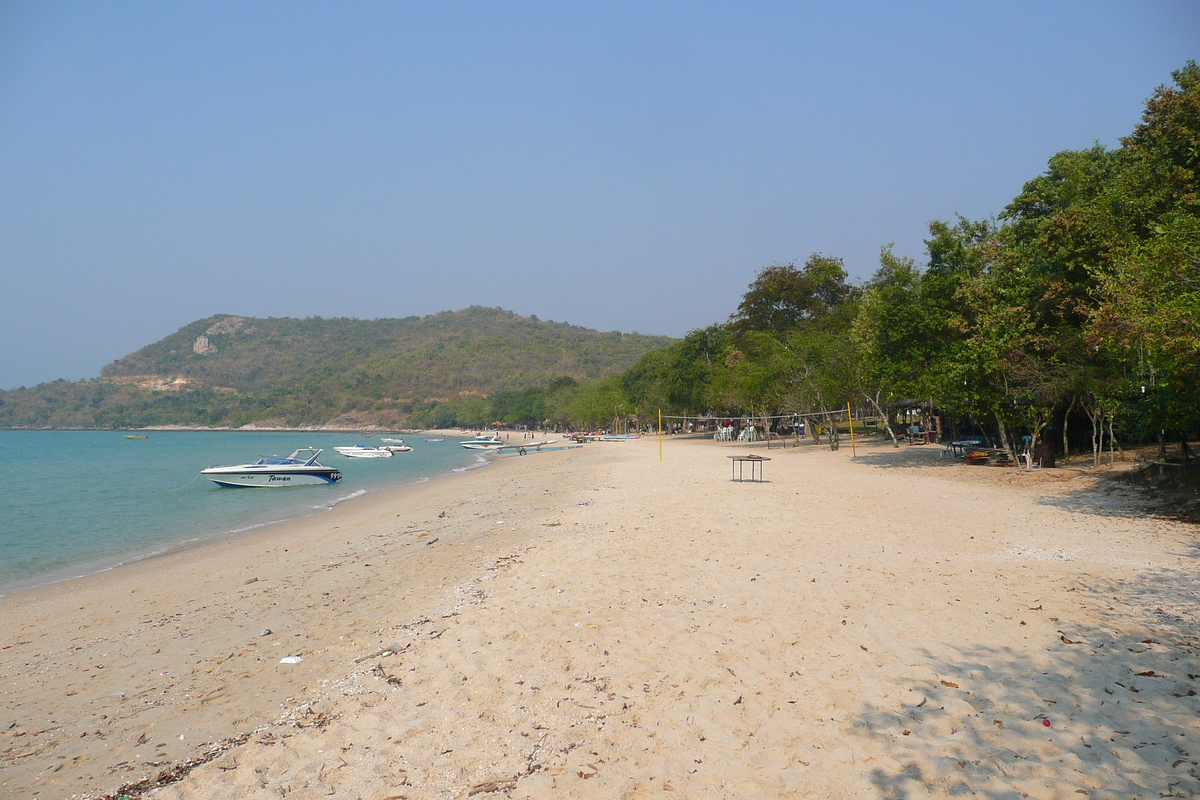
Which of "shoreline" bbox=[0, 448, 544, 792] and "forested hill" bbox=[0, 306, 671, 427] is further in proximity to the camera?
"forested hill" bbox=[0, 306, 671, 427]

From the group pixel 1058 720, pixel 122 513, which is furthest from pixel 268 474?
pixel 1058 720

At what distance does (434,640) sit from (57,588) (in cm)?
953

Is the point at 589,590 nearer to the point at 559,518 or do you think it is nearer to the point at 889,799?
the point at 889,799

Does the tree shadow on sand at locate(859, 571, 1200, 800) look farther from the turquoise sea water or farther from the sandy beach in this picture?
the turquoise sea water

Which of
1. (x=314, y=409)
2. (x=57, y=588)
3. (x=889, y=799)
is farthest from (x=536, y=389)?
(x=889, y=799)

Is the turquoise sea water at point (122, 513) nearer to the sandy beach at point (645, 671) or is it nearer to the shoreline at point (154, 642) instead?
the shoreline at point (154, 642)

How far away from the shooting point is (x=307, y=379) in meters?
170

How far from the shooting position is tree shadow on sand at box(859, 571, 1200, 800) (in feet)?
11.0

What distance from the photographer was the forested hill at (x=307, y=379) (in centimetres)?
15362

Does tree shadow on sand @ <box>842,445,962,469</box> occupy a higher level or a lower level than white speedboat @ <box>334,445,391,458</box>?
higher

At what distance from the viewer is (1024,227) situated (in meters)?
22.1

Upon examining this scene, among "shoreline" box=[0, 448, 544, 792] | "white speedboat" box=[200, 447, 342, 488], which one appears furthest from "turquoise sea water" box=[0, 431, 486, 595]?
"shoreline" box=[0, 448, 544, 792]

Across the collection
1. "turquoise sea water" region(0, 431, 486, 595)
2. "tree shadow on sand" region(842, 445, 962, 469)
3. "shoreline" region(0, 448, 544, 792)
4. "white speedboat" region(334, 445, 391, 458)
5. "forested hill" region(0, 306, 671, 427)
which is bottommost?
"turquoise sea water" region(0, 431, 486, 595)

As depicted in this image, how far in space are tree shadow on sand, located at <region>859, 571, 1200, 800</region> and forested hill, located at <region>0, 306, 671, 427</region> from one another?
133558mm
